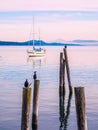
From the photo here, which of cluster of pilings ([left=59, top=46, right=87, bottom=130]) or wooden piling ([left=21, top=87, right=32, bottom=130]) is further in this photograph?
wooden piling ([left=21, top=87, right=32, bottom=130])

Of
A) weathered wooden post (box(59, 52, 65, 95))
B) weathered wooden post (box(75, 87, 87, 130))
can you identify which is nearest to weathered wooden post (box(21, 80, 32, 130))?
weathered wooden post (box(75, 87, 87, 130))

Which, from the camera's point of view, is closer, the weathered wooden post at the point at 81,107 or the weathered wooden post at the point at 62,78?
the weathered wooden post at the point at 81,107

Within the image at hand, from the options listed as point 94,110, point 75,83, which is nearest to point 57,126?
point 94,110

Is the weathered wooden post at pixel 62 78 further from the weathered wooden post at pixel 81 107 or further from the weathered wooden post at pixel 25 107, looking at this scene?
the weathered wooden post at pixel 81 107

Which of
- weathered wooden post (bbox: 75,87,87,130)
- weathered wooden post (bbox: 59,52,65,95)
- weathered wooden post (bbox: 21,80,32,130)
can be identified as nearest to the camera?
weathered wooden post (bbox: 75,87,87,130)

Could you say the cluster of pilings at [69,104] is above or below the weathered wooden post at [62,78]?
below

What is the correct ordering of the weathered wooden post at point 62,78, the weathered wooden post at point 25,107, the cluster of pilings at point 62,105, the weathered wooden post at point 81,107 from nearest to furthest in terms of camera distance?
the weathered wooden post at point 81,107
the cluster of pilings at point 62,105
the weathered wooden post at point 25,107
the weathered wooden post at point 62,78

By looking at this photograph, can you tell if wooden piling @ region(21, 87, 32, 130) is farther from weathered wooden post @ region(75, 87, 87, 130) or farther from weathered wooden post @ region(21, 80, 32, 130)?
weathered wooden post @ region(75, 87, 87, 130)

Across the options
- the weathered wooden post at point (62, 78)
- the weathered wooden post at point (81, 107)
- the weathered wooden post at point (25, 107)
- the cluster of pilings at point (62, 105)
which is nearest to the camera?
the weathered wooden post at point (81, 107)

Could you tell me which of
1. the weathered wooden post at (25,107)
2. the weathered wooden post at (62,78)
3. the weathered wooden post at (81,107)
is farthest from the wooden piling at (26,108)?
the weathered wooden post at (62,78)

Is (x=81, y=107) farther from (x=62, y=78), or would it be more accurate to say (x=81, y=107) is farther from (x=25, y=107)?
(x=62, y=78)

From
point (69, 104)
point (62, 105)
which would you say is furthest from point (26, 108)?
point (69, 104)

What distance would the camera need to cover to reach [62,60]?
1133 inches

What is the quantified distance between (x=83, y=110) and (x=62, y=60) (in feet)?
51.8
